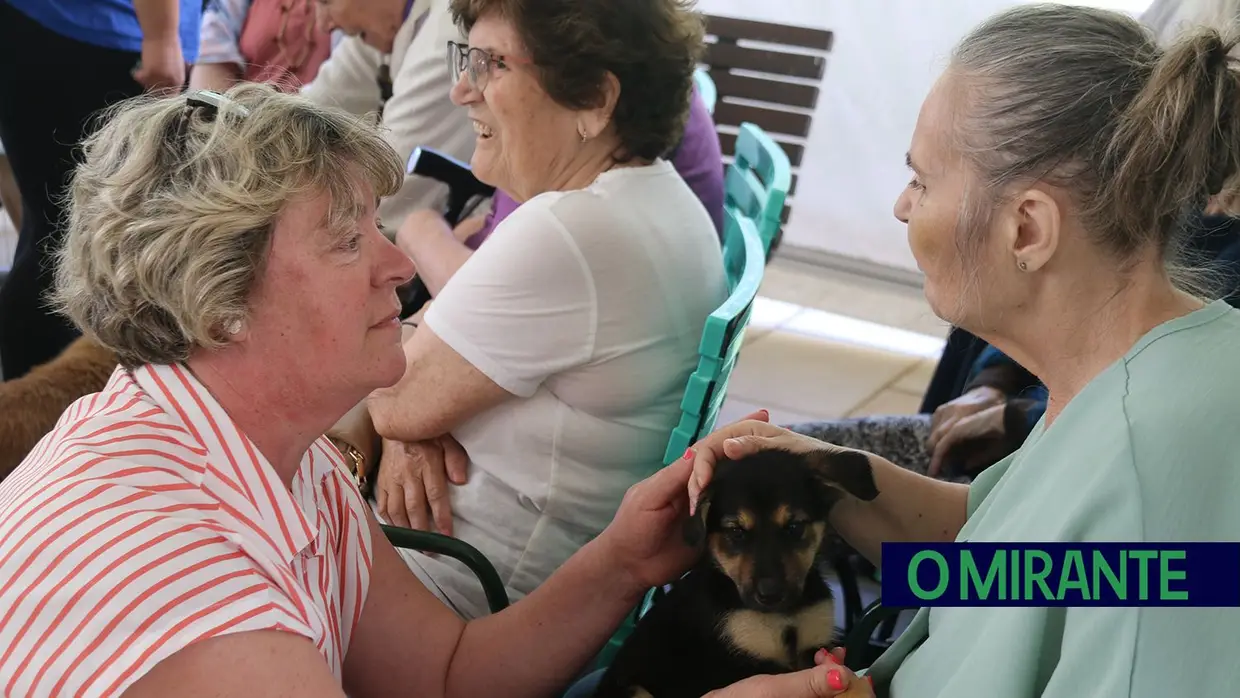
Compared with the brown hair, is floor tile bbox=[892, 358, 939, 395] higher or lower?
lower

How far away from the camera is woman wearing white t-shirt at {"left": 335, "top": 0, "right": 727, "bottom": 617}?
165 cm

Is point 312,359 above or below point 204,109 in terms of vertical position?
below

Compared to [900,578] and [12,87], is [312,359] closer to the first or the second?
[900,578]

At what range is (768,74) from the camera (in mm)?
4805

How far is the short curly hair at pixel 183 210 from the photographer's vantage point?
3.87 feet

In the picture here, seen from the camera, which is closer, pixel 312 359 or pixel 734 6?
pixel 312 359

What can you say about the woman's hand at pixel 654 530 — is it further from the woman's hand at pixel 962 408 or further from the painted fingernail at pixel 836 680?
the woman's hand at pixel 962 408

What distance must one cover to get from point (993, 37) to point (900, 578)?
0.62 m

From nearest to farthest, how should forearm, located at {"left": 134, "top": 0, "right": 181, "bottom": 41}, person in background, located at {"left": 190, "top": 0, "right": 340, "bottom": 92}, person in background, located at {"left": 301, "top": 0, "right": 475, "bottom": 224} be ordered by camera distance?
1. person in background, located at {"left": 301, "top": 0, "right": 475, "bottom": 224}
2. forearm, located at {"left": 134, "top": 0, "right": 181, "bottom": 41}
3. person in background, located at {"left": 190, "top": 0, "right": 340, "bottom": 92}

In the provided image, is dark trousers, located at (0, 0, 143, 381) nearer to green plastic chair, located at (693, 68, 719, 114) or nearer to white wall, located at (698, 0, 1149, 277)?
green plastic chair, located at (693, 68, 719, 114)

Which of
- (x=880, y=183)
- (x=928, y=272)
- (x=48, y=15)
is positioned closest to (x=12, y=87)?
(x=48, y=15)

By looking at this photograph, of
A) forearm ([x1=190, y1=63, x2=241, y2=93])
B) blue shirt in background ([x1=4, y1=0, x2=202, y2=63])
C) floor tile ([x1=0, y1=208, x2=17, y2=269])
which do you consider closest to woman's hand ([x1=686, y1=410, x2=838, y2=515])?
blue shirt in background ([x1=4, y1=0, x2=202, y2=63])

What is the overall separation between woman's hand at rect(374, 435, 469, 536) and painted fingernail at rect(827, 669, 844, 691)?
0.75m

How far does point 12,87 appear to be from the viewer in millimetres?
2928
